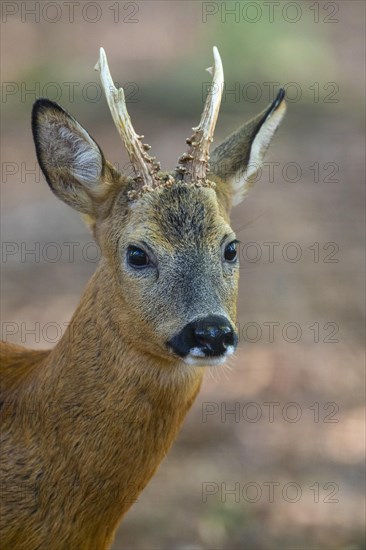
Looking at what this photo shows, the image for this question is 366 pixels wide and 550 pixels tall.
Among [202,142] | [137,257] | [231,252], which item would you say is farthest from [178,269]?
[202,142]

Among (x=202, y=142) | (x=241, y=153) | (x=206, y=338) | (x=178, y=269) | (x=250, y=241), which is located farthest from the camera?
(x=250, y=241)

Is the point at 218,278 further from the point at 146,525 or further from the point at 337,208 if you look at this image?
the point at 337,208

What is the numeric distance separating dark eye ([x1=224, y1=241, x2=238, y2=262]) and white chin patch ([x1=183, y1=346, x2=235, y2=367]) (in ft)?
2.18

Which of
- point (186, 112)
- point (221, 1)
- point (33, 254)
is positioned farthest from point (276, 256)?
point (221, 1)

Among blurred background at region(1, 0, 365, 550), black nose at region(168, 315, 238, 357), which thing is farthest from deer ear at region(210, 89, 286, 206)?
blurred background at region(1, 0, 365, 550)

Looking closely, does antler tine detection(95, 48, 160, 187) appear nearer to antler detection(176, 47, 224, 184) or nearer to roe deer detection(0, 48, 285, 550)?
roe deer detection(0, 48, 285, 550)

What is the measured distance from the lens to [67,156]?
605 cm

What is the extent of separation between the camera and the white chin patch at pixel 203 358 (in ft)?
17.3

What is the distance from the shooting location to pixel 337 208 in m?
12.9

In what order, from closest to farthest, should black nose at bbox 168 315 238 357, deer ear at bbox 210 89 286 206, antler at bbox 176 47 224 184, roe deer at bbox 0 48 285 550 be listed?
black nose at bbox 168 315 238 357 → roe deer at bbox 0 48 285 550 → antler at bbox 176 47 224 184 → deer ear at bbox 210 89 286 206

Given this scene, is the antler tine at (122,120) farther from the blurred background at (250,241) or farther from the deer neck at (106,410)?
the blurred background at (250,241)

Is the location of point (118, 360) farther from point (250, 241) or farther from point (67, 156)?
point (250, 241)

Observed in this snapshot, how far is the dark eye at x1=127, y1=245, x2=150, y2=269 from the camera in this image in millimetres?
5695

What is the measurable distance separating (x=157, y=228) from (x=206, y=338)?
26.9 inches
